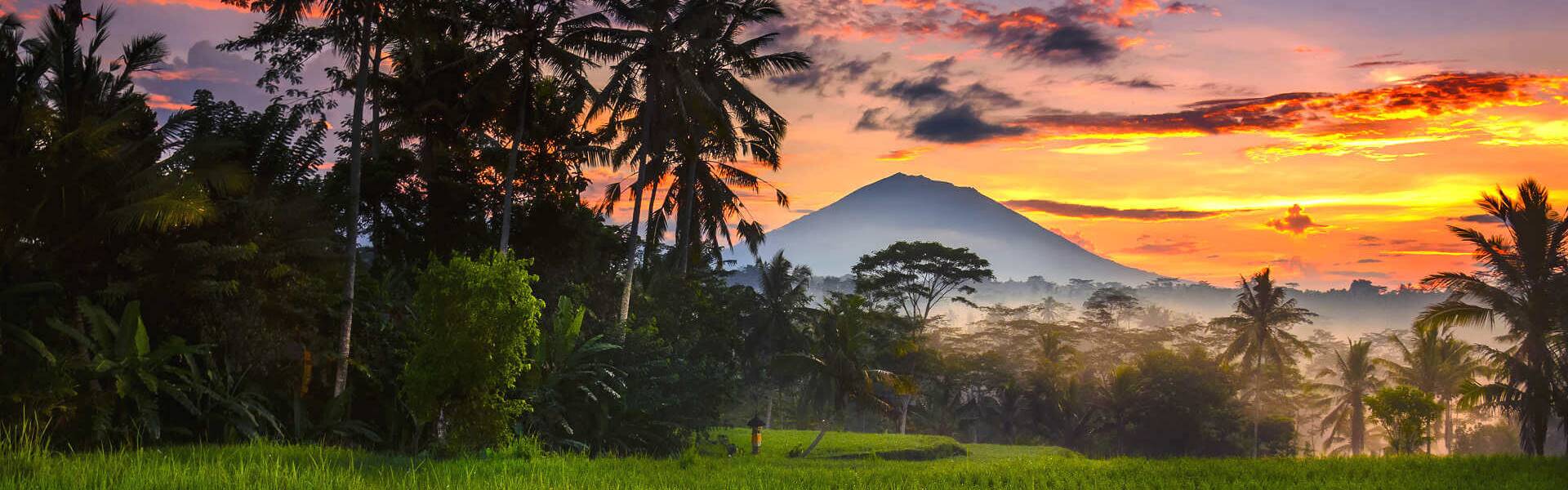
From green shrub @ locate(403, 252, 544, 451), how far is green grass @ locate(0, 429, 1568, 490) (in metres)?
1.09

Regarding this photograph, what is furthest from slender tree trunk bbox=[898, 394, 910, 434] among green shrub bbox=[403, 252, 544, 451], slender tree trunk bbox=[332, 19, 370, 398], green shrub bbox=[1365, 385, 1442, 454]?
green shrub bbox=[403, 252, 544, 451]

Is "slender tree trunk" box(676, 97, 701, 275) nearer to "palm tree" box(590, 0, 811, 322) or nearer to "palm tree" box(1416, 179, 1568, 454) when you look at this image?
"palm tree" box(590, 0, 811, 322)

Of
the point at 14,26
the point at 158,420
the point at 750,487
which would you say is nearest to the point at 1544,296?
the point at 750,487

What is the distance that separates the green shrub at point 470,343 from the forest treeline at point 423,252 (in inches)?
1.7

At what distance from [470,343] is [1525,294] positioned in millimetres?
31737

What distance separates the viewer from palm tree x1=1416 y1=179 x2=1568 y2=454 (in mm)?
29016

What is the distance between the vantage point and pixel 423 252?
24047 mm

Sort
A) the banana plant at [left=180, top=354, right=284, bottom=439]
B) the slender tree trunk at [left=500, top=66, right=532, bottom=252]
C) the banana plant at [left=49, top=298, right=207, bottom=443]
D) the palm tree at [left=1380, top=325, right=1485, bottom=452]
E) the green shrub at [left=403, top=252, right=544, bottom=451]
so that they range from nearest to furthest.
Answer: the banana plant at [left=49, top=298, right=207, bottom=443] → the green shrub at [left=403, top=252, right=544, bottom=451] → the banana plant at [left=180, top=354, right=284, bottom=439] → the slender tree trunk at [left=500, top=66, right=532, bottom=252] → the palm tree at [left=1380, top=325, right=1485, bottom=452]

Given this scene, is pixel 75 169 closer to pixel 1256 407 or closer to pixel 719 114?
pixel 719 114

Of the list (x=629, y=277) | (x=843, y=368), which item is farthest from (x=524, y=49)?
(x=843, y=368)

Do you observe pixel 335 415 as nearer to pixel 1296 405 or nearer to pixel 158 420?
pixel 158 420

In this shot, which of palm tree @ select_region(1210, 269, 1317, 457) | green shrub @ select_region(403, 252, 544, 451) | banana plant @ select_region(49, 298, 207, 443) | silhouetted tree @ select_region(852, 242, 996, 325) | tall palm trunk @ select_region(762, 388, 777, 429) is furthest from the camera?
silhouetted tree @ select_region(852, 242, 996, 325)

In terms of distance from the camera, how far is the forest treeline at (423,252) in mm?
14820

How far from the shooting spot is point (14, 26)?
49.6 feet
